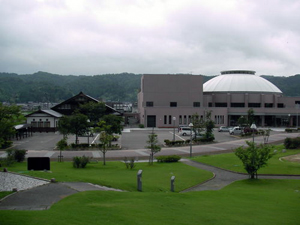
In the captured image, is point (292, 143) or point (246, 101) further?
point (246, 101)

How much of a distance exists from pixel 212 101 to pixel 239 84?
9430 mm

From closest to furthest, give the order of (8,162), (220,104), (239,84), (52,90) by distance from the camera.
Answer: (8,162), (220,104), (239,84), (52,90)

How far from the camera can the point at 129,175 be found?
20.2 m

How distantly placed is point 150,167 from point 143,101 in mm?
46767

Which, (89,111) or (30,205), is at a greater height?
(89,111)

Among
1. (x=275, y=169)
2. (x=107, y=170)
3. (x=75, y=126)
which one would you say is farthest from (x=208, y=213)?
(x=75, y=126)

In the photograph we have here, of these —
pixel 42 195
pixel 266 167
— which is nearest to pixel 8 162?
pixel 42 195

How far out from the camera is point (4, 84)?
461 ft

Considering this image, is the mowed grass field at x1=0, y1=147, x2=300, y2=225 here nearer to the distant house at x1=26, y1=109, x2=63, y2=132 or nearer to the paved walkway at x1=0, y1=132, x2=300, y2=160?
the paved walkway at x1=0, y1=132, x2=300, y2=160

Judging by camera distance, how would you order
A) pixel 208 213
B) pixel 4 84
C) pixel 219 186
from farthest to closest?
pixel 4 84 < pixel 219 186 < pixel 208 213

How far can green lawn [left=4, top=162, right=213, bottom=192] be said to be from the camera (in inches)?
627

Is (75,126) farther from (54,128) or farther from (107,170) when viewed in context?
(54,128)

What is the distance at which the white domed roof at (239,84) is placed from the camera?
7938 centimetres

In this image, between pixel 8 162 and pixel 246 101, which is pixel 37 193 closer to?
pixel 8 162
